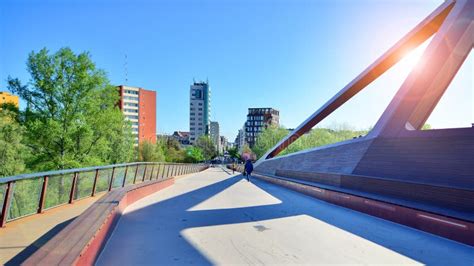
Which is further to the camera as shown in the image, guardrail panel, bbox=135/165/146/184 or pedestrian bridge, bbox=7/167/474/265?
guardrail panel, bbox=135/165/146/184

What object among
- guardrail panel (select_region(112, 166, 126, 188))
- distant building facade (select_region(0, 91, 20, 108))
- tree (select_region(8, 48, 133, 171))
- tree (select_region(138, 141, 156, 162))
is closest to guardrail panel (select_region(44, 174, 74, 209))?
guardrail panel (select_region(112, 166, 126, 188))

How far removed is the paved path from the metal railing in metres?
1.60

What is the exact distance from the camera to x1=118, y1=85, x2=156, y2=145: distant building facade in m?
109

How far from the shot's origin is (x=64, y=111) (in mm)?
25625

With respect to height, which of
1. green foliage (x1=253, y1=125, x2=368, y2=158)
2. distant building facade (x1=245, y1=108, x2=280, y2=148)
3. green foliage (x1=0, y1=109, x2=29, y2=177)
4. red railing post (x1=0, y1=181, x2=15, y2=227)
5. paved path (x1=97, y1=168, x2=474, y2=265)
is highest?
distant building facade (x1=245, y1=108, x2=280, y2=148)

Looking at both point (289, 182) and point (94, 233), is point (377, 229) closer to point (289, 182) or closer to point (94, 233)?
point (94, 233)

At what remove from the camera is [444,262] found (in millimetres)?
4223

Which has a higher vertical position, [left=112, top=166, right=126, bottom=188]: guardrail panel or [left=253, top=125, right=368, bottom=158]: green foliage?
[left=253, top=125, right=368, bottom=158]: green foliage

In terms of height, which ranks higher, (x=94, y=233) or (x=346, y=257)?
(x=94, y=233)

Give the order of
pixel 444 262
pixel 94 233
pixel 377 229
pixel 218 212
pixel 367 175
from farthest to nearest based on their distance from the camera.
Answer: pixel 367 175 < pixel 218 212 < pixel 377 229 < pixel 444 262 < pixel 94 233

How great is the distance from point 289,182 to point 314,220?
829 cm

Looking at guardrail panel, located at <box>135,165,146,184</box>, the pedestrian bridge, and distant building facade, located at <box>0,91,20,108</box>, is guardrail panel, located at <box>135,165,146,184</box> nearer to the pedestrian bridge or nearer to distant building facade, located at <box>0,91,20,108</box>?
the pedestrian bridge

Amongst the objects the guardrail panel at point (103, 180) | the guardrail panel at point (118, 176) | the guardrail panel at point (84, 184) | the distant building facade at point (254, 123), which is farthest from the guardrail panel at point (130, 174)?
the distant building facade at point (254, 123)

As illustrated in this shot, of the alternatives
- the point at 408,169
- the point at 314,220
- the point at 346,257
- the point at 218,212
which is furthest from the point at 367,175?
the point at 346,257
